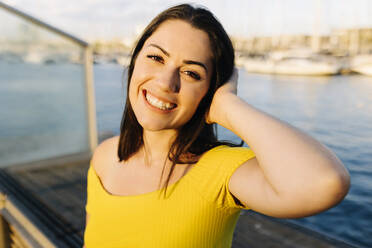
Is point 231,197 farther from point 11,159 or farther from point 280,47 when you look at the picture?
point 280,47

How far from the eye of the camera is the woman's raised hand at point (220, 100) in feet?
3.54

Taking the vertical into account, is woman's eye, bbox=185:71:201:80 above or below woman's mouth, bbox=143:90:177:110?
above

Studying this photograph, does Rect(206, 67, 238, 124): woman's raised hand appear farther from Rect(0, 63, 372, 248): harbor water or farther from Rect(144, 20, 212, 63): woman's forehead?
Rect(0, 63, 372, 248): harbor water

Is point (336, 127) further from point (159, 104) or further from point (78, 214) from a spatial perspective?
point (159, 104)

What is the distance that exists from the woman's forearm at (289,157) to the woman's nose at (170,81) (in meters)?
0.27

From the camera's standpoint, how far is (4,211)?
241 cm

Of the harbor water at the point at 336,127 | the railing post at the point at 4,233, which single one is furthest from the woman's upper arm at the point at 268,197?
the railing post at the point at 4,233

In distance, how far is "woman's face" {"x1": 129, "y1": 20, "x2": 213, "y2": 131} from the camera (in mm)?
1086

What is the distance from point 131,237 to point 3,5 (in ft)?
10.3

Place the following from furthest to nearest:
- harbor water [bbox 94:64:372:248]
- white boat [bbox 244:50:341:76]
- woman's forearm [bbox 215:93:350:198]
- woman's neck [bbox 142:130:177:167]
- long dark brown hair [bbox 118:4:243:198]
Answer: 1. white boat [bbox 244:50:341:76]
2. harbor water [bbox 94:64:372:248]
3. woman's neck [bbox 142:130:177:167]
4. long dark brown hair [bbox 118:4:243:198]
5. woman's forearm [bbox 215:93:350:198]

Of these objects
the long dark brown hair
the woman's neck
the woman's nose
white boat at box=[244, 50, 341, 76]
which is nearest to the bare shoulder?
the long dark brown hair

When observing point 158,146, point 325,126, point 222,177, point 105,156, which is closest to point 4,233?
point 105,156

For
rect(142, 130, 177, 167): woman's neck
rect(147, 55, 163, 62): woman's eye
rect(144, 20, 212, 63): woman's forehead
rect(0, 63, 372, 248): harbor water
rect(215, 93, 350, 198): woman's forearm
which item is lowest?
rect(0, 63, 372, 248): harbor water

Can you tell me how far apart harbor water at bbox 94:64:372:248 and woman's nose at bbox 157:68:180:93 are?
2.20 feet
